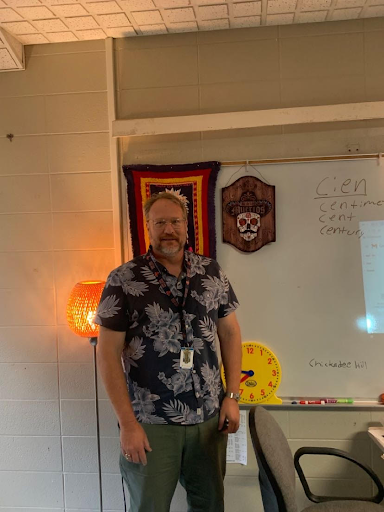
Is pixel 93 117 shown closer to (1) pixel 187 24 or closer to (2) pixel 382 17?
(1) pixel 187 24

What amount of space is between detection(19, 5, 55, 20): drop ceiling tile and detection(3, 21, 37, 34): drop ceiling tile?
2.2 inches

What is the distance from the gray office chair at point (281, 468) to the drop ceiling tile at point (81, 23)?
1783 millimetres

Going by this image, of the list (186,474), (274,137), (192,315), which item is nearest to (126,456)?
(186,474)

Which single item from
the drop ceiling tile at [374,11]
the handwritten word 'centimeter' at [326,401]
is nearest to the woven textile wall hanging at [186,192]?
the handwritten word 'centimeter' at [326,401]

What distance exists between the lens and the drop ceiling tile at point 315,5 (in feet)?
5.63

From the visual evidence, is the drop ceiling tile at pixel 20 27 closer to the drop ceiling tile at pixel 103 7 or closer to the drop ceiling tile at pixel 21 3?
the drop ceiling tile at pixel 21 3

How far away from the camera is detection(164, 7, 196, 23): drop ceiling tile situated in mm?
1745

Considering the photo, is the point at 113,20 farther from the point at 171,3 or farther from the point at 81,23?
the point at 171,3

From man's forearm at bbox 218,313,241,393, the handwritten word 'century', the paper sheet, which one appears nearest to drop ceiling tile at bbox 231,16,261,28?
man's forearm at bbox 218,313,241,393

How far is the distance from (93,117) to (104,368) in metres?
1.23

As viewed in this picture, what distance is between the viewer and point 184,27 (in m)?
1.87

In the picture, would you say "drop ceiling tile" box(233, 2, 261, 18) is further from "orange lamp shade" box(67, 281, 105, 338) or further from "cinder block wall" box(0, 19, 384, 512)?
"orange lamp shade" box(67, 281, 105, 338)

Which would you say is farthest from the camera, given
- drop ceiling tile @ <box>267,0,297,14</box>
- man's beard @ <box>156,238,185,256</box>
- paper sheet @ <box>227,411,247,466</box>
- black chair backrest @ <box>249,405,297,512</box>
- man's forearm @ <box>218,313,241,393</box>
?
paper sheet @ <box>227,411,247,466</box>

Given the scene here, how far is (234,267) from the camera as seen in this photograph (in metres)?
1.93
